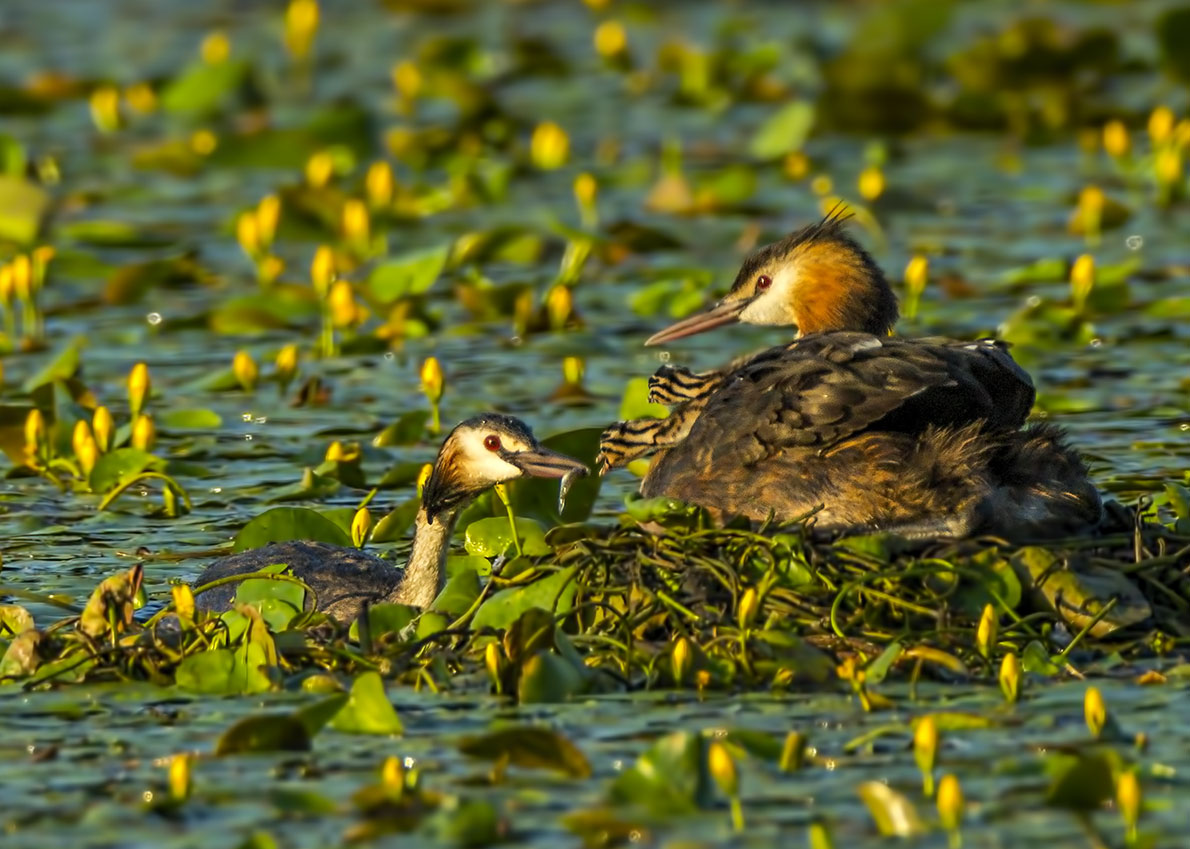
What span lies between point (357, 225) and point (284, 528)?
4972 millimetres

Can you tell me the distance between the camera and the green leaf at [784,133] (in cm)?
1583

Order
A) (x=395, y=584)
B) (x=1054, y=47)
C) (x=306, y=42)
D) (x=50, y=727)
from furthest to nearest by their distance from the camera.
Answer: (x=306, y=42) < (x=1054, y=47) < (x=395, y=584) < (x=50, y=727)

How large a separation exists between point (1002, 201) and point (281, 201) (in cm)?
432

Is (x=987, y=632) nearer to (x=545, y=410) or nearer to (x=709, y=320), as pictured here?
(x=709, y=320)

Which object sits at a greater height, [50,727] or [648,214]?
[648,214]

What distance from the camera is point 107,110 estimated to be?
1728cm

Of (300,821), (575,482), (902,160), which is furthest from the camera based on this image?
(902,160)

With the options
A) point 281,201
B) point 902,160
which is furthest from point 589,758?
point 902,160

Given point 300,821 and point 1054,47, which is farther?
point 1054,47

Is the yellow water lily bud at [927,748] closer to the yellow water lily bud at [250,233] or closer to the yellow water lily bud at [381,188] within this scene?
the yellow water lily bud at [250,233]

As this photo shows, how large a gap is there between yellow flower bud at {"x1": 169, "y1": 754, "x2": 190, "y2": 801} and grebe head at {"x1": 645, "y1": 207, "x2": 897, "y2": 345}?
14.2 ft

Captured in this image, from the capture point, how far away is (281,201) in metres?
14.4

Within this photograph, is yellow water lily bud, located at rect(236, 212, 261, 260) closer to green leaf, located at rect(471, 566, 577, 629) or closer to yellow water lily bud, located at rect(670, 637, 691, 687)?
green leaf, located at rect(471, 566, 577, 629)

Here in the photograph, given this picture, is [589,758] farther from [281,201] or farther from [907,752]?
[281,201]
